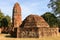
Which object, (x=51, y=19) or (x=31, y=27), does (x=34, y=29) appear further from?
(x=51, y=19)

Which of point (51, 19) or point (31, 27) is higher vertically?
point (51, 19)

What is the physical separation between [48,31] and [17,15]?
24068 millimetres

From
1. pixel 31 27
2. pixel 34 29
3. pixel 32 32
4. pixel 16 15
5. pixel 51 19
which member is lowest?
pixel 32 32

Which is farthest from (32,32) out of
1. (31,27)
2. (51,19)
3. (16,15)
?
(51,19)

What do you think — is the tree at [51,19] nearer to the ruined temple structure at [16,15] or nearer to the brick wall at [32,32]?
the ruined temple structure at [16,15]

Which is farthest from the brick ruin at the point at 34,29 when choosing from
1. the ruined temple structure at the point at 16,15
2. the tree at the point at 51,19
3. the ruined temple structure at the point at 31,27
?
the tree at the point at 51,19

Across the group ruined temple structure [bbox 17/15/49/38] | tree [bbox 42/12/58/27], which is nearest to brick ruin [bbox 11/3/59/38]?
ruined temple structure [bbox 17/15/49/38]

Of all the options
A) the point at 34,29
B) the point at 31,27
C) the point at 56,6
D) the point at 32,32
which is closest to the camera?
the point at 32,32

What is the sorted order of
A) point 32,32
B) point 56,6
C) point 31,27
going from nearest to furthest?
1. point 32,32
2. point 31,27
3. point 56,6

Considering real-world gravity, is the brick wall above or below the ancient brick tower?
below

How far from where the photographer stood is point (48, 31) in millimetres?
30766

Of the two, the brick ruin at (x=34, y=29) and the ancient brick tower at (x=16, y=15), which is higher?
the ancient brick tower at (x=16, y=15)

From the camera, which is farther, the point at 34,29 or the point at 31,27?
the point at 31,27

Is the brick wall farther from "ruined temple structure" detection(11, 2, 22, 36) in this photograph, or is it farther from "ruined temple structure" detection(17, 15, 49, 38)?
"ruined temple structure" detection(11, 2, 22, 36)
